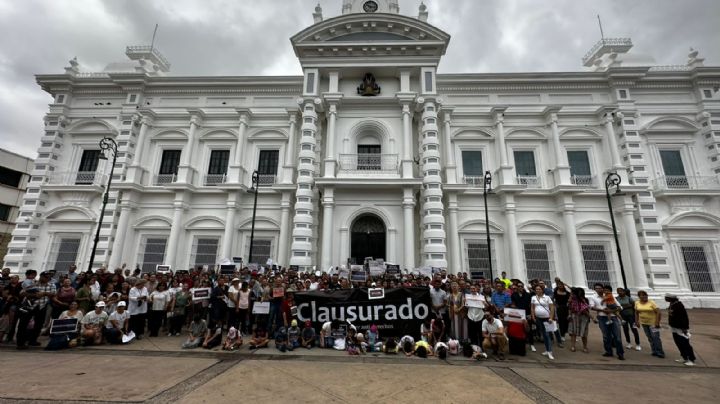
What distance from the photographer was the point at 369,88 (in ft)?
56.8

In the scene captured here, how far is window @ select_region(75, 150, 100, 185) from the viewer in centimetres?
1828

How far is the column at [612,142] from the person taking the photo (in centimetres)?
1692

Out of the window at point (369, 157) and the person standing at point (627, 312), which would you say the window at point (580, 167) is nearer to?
the person standing at point (627, 312)

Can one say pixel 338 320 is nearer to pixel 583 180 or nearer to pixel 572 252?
pixel 572 252

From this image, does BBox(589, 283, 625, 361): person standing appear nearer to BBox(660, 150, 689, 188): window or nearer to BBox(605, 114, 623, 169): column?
BBox(605, 114, 623, 169): column

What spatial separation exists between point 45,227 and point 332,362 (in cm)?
2111

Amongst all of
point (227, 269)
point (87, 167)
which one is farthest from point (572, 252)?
point (87, 167)

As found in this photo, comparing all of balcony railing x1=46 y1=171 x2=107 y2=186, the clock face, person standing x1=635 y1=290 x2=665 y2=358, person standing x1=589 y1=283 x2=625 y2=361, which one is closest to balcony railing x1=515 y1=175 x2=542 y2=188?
person standing x1=635 y1=290 x2=665 y2=358

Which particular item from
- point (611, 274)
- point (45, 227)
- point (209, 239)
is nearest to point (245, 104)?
point (209, 239)

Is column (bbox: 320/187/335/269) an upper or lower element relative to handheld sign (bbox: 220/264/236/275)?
upper

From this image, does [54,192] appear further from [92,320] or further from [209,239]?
[92,320]

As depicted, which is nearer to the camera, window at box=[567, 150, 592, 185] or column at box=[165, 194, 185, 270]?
column at box=[165, 194, 185, 270]

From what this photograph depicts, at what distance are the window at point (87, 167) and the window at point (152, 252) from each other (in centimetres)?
524

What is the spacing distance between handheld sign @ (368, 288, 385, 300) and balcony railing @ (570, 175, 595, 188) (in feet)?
49.0
